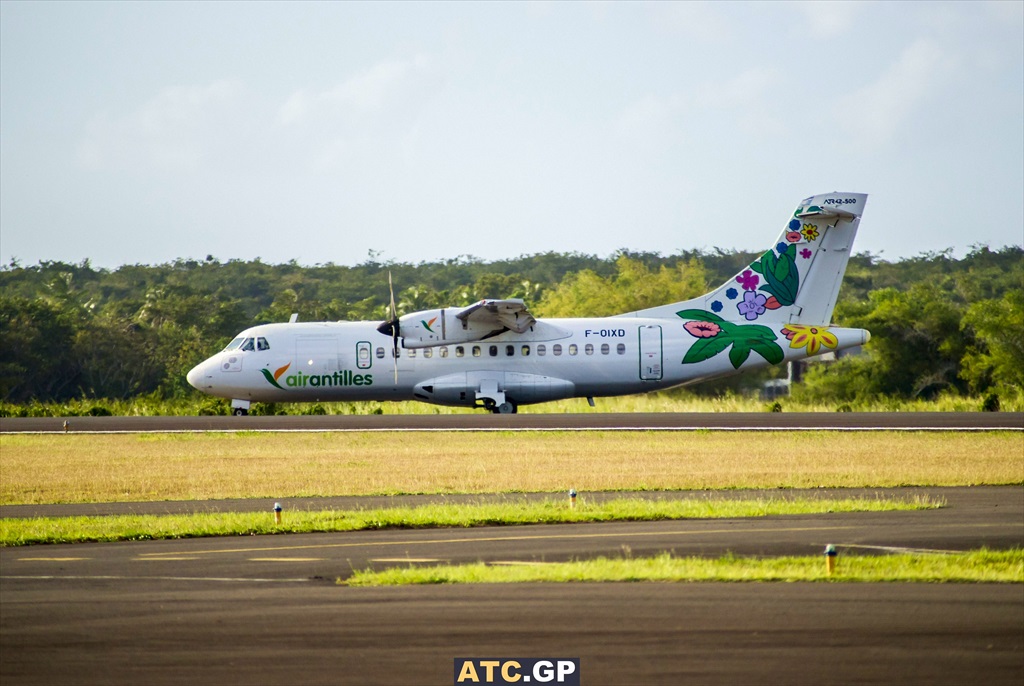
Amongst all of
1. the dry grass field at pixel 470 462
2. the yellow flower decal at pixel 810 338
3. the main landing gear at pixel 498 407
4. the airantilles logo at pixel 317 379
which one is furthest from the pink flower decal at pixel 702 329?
the airantilles logo at pixel 317 379

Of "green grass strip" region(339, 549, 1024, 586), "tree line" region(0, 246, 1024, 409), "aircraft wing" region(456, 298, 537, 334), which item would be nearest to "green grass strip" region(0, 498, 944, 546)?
"green grass strip" region(339, 549, 1024, 586)

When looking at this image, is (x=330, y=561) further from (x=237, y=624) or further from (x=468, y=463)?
(x=468, y=463)

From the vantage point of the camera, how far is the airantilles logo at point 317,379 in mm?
33375

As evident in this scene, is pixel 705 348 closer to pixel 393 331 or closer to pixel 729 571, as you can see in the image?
pixel 393 331

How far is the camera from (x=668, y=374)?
3303 cm

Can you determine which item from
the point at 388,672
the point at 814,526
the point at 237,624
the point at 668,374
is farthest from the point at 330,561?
the point at 668,374

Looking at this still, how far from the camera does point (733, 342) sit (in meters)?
32.8

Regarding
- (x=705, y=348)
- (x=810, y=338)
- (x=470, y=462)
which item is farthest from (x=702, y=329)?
(x=470, y=462)

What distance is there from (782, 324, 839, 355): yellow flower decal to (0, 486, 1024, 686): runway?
2012 cm

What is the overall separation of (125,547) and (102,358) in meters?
44.5

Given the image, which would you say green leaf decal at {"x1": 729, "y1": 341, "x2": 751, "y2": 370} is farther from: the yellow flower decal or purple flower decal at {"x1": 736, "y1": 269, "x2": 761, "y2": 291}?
purple flower decal at {"x1": 736, "y1": 269, "x2": 761, "y2": 291}

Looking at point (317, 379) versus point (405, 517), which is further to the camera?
point (317, 379)

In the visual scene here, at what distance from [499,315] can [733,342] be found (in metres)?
7.11

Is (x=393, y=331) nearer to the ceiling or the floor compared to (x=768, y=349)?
nearer to the ceiling
